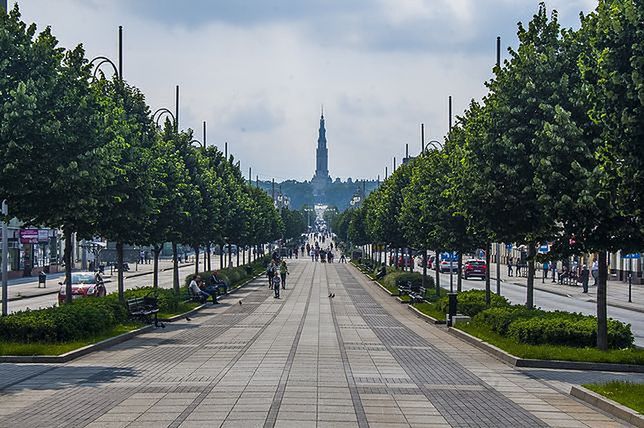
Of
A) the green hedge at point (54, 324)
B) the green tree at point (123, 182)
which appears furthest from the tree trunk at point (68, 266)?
the green hedge at point (54, 324)

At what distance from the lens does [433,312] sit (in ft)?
118

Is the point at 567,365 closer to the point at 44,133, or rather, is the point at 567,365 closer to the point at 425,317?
the point at 44,133

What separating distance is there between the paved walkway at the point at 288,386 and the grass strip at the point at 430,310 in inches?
214

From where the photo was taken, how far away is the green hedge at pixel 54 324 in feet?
72.0

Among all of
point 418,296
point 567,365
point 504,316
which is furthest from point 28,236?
point 567,365

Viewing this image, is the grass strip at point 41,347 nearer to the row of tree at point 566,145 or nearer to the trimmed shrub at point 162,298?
the row of tree at point 566,145

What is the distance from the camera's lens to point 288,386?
16.2 meters

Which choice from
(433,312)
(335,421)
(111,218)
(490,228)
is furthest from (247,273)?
(335,421)

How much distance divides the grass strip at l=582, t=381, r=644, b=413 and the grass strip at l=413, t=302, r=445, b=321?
57.0ft

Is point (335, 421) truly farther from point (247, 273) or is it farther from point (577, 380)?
point (247, 273)

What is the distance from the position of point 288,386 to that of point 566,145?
8.02 m

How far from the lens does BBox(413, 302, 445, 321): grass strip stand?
34247 millimetres

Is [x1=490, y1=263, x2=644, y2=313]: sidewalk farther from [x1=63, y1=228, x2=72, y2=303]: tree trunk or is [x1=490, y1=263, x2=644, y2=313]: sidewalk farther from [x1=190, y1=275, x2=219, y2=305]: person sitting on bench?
[x1=63, y1=228, x2=72, y2=303]: tree trunk

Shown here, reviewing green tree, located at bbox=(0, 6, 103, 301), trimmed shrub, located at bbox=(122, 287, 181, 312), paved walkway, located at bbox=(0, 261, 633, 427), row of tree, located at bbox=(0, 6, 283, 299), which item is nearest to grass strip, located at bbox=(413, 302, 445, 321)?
paved walkway, located at bbox=(0, 261, 633, 427)
